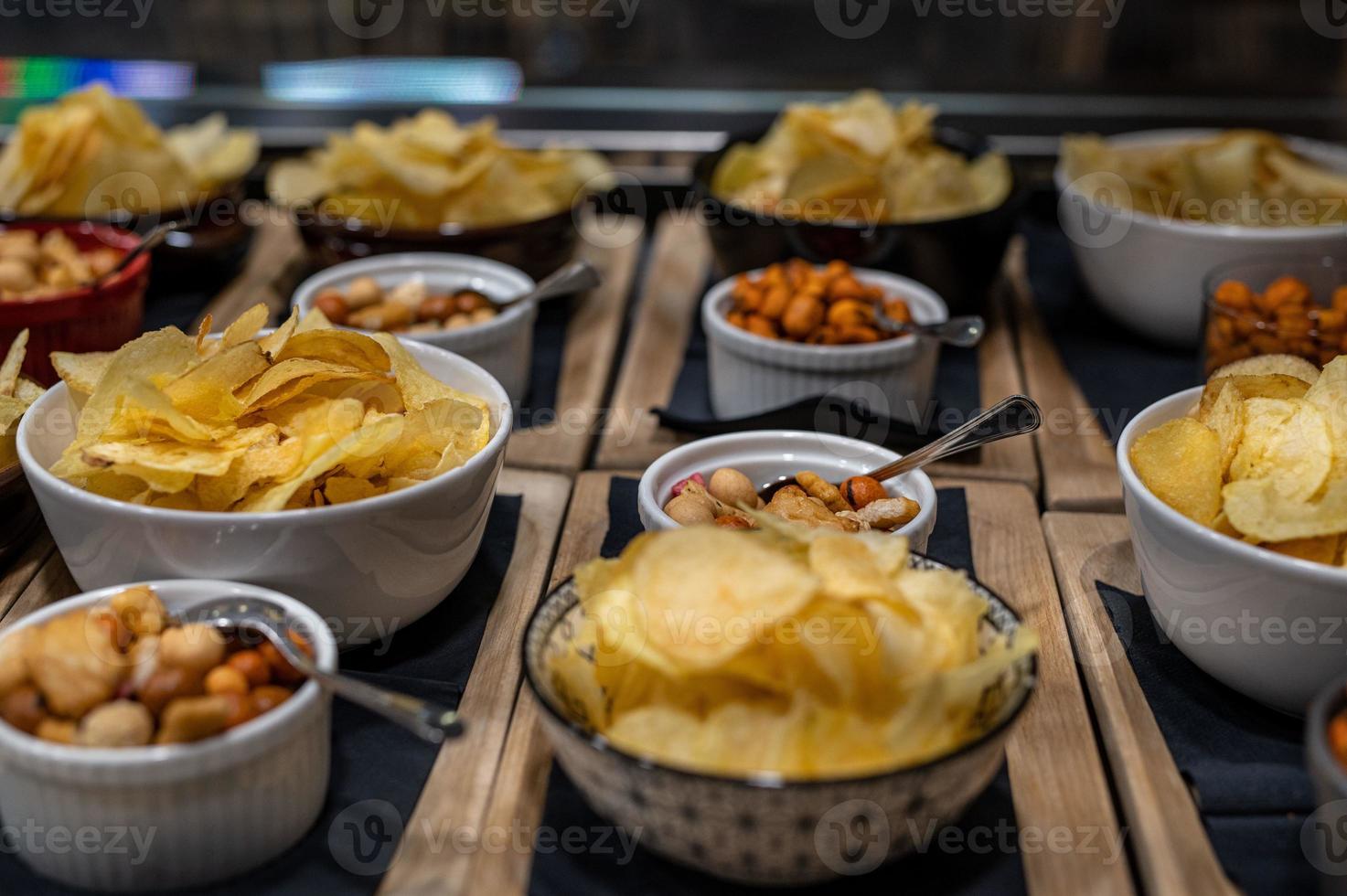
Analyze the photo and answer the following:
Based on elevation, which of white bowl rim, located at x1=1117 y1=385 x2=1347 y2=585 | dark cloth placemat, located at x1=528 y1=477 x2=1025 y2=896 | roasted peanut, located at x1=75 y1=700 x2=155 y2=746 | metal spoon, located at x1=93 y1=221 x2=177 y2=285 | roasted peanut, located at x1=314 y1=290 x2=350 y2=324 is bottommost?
dark cloth placemat, located at x1=528 y1=477 x2=1025 y2=896

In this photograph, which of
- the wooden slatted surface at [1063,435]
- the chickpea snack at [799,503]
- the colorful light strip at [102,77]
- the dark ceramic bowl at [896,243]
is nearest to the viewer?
the chickpea snack at [799,503]

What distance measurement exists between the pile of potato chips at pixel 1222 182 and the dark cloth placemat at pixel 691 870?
3.23 feet

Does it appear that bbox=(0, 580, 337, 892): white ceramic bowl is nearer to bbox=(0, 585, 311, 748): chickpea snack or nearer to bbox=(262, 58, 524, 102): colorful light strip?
bbox=(0, 585, 311, 748): chickpea snack

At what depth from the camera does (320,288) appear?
1.48 metres

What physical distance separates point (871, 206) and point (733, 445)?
554 mm

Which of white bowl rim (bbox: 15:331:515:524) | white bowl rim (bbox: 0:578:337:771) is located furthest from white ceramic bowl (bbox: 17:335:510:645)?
white bowl rim (bbox: 0:578:337:771)

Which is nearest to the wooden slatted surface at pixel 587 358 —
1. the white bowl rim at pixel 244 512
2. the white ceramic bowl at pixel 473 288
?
the white ceramic bowl at pixel 473 288

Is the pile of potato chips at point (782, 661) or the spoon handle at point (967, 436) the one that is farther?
the spoon handle at point (967, 436)

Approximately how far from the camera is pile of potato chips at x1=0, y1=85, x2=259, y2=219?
5.29ft

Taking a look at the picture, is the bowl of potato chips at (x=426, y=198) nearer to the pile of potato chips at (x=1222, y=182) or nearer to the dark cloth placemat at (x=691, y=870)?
the pile of potato chips at (x=1222, y=182)

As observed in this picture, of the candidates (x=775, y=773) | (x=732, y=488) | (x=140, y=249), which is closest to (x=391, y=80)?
(x=140, y=249)

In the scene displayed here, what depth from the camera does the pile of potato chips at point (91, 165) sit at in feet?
5.29

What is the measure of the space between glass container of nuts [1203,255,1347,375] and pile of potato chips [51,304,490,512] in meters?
0.76

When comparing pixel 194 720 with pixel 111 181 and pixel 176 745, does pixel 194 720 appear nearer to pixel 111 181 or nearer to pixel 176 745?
pixel 176 745
